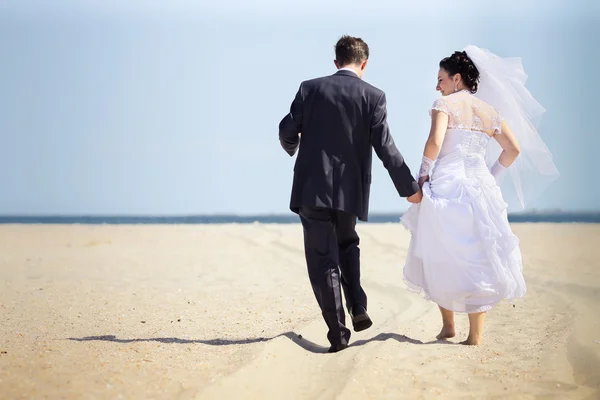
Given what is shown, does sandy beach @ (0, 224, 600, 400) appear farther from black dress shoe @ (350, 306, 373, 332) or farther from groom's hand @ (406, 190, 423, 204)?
groom's hand @ (406, 190, 423, 204)

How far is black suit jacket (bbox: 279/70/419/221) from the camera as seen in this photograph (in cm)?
459

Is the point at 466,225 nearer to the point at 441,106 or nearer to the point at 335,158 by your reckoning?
the point at 441,106

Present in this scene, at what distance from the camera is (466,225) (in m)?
4.76

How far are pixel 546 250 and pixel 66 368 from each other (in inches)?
463

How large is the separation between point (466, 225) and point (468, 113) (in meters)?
0.83

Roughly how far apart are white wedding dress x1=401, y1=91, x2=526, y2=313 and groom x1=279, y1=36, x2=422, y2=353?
284mm

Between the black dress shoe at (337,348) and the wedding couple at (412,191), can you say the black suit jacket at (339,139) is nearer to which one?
the wedding couple at (412,191)

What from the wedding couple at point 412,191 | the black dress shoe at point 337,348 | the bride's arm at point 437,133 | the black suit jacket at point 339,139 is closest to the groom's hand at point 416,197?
the wedding couple at point 412,191

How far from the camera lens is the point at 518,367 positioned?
4113mm

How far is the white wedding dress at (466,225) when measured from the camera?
15.4 feet

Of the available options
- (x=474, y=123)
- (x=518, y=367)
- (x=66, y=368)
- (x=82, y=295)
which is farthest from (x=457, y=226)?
(x=82, y=295)

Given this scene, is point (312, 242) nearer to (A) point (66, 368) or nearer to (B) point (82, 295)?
(A) point (66, 368)

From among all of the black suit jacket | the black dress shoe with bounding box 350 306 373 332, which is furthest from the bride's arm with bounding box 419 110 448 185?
the black dress shoe with bounding box 350 306 373 332

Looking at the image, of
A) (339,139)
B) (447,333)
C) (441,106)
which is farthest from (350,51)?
(447,333)
